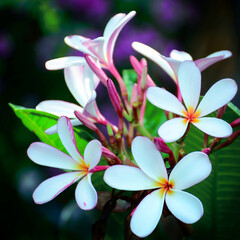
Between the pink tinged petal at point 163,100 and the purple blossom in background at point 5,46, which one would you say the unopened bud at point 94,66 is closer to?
the pink tinged petal at point 163,100

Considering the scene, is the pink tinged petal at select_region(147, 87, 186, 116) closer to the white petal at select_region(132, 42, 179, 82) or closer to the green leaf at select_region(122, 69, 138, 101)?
the white petal at select_region(132, 42, 179, 82)

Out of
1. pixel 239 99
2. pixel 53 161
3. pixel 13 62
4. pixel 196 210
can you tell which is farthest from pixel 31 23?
pixel 196 210

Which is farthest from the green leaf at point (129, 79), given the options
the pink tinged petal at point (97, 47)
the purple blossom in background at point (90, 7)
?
the purple blossom in background at point (90, 7)

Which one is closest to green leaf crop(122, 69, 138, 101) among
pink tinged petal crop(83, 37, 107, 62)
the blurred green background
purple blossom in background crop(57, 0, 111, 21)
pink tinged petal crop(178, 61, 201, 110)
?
pink tinged petal crop(83, 37, 107, 62)

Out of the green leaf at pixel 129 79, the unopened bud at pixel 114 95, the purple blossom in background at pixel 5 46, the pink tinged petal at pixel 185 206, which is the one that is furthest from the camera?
the purple blossom in background at pixel 5 46

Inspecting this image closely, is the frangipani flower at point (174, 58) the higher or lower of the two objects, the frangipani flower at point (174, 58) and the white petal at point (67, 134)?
the higher

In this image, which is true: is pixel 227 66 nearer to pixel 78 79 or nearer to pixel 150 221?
pixel 78 79

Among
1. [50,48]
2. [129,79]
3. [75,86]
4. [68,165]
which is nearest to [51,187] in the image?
A: [68,165]
